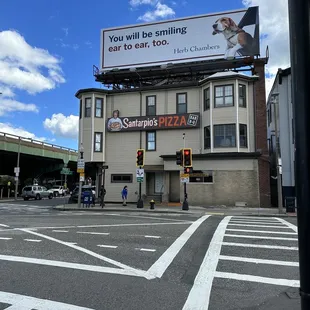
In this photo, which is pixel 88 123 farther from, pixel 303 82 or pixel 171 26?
pixel 303 82

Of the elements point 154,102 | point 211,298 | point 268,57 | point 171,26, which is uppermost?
point 171,26

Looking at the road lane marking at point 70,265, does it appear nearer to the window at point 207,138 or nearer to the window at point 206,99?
the window at point 207,138

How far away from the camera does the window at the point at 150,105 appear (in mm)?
29500

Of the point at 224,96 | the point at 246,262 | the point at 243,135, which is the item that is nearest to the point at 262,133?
the point at 243,135

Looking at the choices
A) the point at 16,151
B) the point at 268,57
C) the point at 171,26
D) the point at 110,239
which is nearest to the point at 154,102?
the point at 171,26

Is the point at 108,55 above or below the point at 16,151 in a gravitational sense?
above

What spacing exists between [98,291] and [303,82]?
4729 mm

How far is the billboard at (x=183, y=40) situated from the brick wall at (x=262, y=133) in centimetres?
243

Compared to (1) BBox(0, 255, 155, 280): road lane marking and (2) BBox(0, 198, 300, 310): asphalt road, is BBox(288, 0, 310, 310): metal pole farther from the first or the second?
(1) BBox(0, 255, 155, 280): road lane marking

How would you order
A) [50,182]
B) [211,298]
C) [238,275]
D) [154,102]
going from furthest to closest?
[50,182]
[154,102]
[238,275]
[211,298]

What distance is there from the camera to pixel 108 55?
109ft

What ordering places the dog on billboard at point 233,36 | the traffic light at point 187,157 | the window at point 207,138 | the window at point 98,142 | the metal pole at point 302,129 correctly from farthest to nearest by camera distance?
the window at point 98,142, the dog on billboard at point 233,36, the window at point 207,138, the traffic light at point 187,157, the metal pole at point 302,129

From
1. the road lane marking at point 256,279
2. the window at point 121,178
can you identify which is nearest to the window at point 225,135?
the window at point 121,178

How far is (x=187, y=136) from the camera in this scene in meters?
28.1
